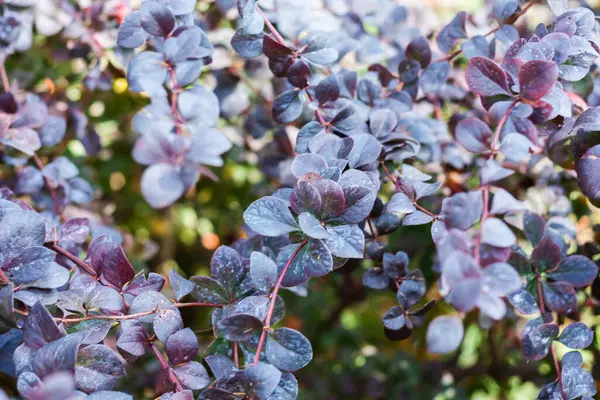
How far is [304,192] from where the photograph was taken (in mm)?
545

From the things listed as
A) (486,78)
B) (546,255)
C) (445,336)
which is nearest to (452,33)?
(486,78)

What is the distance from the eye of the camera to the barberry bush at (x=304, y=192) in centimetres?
51

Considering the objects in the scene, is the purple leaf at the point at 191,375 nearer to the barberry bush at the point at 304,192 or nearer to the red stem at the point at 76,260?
the barberry bush at the point at 304,192

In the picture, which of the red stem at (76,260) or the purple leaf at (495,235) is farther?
the red stem at (76,260)

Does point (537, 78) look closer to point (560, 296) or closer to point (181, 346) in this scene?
point (560, 296)

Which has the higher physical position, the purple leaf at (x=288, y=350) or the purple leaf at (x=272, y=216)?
the purple leaf at (x=272, y=216)

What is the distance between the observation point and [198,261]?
1.45m

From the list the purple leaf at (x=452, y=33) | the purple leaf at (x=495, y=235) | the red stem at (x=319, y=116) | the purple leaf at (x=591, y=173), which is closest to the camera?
the purple leaf at (x=495, y=235)

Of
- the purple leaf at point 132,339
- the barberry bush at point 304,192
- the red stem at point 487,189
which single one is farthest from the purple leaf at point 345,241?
the purple leaf at point 132,339

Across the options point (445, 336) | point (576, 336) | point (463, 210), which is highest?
point (463, 210)

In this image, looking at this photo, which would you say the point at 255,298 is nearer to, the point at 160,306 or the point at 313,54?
the point at 160,306


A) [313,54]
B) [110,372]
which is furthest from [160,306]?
[313,54]

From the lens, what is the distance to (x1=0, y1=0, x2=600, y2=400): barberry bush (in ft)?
1.69

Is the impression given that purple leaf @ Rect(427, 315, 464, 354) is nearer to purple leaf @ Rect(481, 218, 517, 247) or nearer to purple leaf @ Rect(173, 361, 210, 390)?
purple leaf @ Rect(481, 218, 517, 247)
